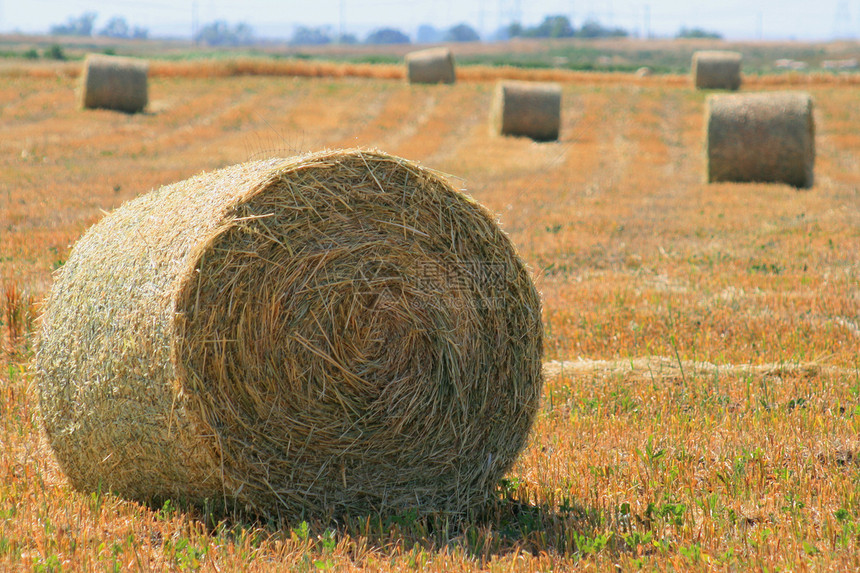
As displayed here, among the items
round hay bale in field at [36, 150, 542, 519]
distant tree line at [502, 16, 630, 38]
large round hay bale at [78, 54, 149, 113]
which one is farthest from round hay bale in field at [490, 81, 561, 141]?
distant tree line at [502, 16, 630, 38]

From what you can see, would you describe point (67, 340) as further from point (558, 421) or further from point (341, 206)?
point (558, 421)

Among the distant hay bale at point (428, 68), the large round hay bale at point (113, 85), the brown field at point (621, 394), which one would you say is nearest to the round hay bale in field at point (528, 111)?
the brown field at point (621, 394)

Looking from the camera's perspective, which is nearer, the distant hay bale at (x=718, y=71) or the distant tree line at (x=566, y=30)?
the distant hay bale at (x=718, y=71)

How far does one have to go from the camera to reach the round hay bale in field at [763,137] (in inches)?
645

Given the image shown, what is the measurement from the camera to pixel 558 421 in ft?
17.7

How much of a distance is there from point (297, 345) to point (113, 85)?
980 inches

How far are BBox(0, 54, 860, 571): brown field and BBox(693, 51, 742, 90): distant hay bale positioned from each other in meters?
16.3

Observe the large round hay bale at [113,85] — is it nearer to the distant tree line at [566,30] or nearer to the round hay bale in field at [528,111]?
the round hay bale in field at [528,111]

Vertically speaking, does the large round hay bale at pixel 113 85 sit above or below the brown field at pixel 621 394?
above

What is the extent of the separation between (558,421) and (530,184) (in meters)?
11.1

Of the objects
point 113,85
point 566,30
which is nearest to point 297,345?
point 113,85

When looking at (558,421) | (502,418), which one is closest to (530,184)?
(558,421)

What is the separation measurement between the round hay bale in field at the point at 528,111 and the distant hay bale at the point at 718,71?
1247 centimetres

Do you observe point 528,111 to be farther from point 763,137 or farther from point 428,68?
point 428,68
